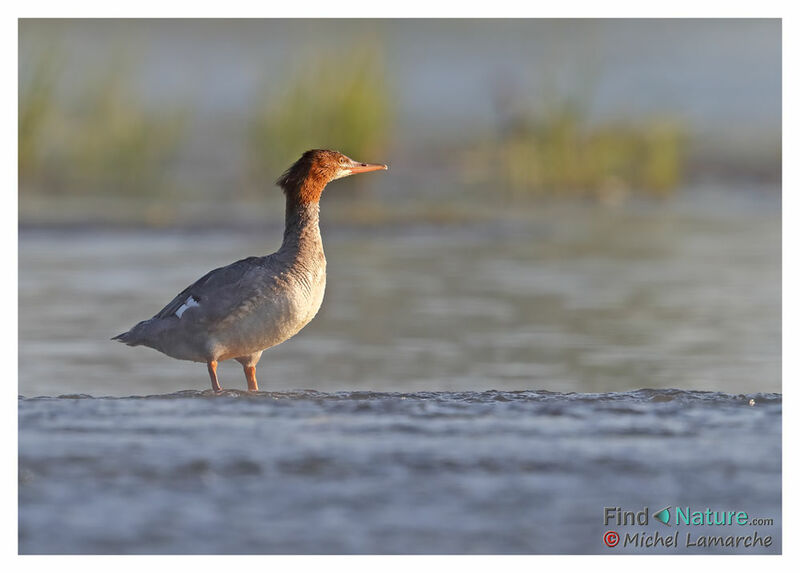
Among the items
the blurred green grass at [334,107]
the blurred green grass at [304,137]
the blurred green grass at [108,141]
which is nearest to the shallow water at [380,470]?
the blurred green grass at [304,137]

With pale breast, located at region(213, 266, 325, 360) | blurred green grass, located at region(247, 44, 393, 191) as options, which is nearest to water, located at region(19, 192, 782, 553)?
pale breast, located at region(213, 266, 325, 360)

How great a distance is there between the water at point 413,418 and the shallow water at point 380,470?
0.05 ft

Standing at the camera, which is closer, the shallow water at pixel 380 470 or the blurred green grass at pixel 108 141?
the shallow water at pixel 380 470

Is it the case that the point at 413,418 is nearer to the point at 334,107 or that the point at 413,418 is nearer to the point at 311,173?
the point at 311,173

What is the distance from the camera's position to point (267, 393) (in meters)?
8.52

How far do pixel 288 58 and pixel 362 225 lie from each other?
376 centimetres

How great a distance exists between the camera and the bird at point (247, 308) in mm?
8297

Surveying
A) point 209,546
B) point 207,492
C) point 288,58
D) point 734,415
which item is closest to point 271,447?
point 207,492

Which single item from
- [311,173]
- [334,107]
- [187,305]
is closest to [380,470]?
[187,305]

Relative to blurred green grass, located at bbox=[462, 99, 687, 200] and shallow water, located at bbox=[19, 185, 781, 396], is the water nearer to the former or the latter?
shallow water, located at bbox=[19, 185, 781, 396]

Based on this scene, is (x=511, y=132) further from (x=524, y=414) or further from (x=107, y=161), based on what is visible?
(x=524, y=414)

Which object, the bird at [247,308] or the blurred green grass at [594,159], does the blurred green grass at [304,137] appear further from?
the bird at [247,308]

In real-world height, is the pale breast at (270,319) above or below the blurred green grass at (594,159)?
below

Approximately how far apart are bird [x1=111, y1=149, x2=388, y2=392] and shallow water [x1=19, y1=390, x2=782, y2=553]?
345mm
